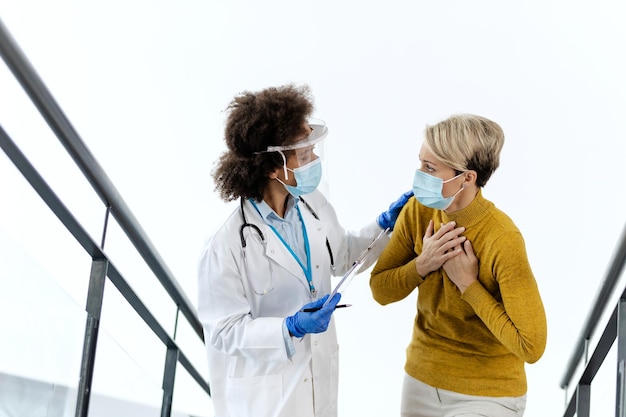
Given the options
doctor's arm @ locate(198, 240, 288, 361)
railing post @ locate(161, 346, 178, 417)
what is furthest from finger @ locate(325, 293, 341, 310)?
railing post @ locate(161, 346, 178, 417)

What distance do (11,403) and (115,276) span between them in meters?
0.62

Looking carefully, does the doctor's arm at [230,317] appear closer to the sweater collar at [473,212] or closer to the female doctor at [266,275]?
the female doctor at [266,275]

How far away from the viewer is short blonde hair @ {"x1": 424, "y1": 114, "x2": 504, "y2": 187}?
2.29m

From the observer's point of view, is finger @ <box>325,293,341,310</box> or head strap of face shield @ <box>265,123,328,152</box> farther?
head strap of face shield @ <box>265,123,328,152</box>

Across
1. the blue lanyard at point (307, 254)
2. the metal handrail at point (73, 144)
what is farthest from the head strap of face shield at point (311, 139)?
the metal handrail at point (73, 144)

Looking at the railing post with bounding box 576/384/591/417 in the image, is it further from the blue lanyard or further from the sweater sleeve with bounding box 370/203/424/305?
the blue lanyard

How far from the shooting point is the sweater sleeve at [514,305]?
221 cm

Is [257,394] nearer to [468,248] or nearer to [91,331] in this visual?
[91,331]

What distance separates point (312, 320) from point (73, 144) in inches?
30.1

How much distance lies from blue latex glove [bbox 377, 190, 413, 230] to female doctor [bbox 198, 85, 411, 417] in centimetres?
31

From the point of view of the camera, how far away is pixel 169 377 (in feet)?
10.1

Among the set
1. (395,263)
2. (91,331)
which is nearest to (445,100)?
(395,263)

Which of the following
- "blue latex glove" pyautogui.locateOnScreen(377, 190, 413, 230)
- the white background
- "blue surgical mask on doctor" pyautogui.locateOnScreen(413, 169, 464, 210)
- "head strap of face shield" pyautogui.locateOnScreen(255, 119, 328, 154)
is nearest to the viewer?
"blue surgical mask on doctor" pyautogui.locateOnScreen(413, 169, 464, 210)

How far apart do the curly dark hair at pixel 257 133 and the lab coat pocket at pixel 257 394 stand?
1.74 feet
